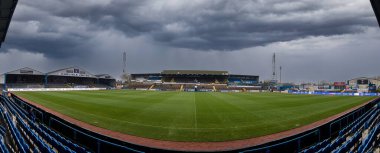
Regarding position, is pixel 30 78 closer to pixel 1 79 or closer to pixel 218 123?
pixel 1 79

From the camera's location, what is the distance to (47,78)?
90750 mm

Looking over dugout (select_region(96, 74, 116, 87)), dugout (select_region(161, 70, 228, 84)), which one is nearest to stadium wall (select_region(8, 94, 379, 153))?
dugout (select_region(96, 74, 116, 87))

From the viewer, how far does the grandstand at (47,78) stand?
79.1 meters

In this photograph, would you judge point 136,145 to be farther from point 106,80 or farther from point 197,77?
point 106,80

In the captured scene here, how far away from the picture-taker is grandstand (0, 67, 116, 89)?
79062 millimetres

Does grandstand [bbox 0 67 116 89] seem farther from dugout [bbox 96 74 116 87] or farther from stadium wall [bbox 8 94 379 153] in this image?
stadium wall [bbox 8 94 379 153]


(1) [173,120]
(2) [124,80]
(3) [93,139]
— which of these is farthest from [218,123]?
(2) [124,80]

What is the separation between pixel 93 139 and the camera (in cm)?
929

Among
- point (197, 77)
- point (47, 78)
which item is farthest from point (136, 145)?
point (197, 77)

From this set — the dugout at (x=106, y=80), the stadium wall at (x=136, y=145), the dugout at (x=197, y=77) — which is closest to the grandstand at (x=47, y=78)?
the dugout at (x=106, y=80)

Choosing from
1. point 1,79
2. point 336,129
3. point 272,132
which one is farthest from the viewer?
point 1,79

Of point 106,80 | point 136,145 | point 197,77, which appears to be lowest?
point 136,145

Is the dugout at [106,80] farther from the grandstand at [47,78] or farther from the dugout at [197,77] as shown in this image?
the dugout at [197,77]

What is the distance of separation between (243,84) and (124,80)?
5996 cm
